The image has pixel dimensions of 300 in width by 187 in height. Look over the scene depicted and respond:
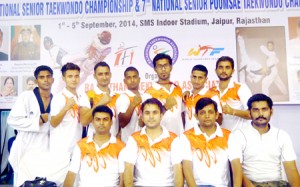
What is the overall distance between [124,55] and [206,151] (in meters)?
1.86

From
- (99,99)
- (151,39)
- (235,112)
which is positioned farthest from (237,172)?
(151,39)

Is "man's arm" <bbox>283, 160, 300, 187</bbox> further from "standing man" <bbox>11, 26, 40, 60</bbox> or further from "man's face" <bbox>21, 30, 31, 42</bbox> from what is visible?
"man's face" <bbox>21, 30, 31, 42</bbox>

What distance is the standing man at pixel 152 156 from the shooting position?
8.79ft

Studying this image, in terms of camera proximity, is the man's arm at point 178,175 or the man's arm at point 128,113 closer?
the man's arm at point 178,175

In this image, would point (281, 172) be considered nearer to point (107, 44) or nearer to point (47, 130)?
point (47, 130)

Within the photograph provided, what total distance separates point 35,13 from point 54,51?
55cm

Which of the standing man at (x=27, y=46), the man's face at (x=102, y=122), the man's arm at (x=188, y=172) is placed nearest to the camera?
the man's arm at (x=188, y=172)

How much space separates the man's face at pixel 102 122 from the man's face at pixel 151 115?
30 centimetres

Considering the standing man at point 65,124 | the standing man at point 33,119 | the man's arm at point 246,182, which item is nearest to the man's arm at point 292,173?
the man's arm at point 246,182

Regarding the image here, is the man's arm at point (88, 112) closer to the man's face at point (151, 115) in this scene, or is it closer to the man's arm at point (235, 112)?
the man's face at point (151, 115)

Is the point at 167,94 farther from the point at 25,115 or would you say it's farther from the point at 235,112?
the point at 25,115

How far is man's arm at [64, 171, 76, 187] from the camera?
274cm

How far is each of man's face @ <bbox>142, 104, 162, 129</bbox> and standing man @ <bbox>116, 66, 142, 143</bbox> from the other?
33cm

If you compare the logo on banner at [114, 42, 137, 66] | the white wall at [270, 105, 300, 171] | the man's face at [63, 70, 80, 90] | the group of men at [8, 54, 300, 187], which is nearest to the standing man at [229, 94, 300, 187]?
the group of men at [8, 54, 300, 187]
